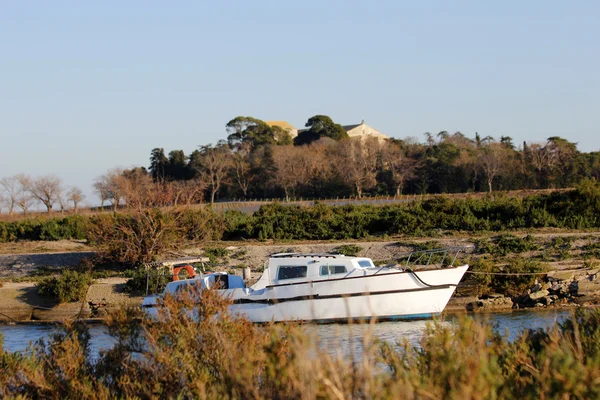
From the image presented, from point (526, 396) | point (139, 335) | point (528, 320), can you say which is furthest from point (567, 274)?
point (526, 396)

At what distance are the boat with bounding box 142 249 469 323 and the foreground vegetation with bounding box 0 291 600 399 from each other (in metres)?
10.1

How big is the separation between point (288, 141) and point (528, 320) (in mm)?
90402

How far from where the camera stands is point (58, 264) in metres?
33.9

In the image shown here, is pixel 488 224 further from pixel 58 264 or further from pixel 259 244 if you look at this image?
pixel 58 264

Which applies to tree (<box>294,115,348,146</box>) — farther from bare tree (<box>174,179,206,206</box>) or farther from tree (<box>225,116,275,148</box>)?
bare tree (<box>174,179,206,206</box>)

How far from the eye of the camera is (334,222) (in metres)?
37.8

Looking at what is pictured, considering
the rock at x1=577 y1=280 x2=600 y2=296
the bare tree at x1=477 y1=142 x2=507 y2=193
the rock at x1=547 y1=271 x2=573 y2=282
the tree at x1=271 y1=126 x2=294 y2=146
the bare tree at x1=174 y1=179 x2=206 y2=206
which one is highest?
the tree at x1=271 y1=126 x2=294 y2=146

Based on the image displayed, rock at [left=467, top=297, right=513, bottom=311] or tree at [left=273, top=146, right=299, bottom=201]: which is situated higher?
tree at [left=273, top=146, right=299, bottom=201]

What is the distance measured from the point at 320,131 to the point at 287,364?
102 m

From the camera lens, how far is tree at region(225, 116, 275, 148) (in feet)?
355

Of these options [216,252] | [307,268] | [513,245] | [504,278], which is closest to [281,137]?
[216,252]

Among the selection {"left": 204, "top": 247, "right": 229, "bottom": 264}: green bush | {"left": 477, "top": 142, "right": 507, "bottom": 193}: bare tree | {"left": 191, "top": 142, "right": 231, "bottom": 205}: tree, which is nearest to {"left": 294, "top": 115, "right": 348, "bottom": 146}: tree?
{"left": 191, "top": 142, "right": 231, "bottom": 205}: tree

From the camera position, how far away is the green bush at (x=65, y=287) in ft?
90.9

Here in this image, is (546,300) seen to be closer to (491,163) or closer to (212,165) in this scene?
(491,163)
